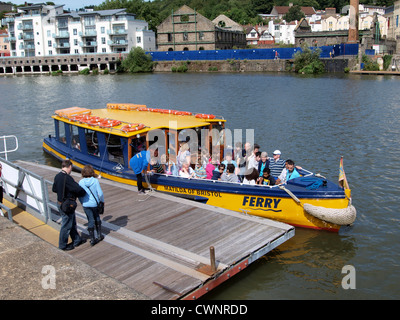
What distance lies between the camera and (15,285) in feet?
24.0

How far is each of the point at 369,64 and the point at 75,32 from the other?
65.0 metres

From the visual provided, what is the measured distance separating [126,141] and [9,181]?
154 inches

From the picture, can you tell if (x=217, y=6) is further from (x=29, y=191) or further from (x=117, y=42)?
(x=29, y=191)

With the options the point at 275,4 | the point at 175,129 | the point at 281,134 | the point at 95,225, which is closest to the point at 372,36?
the point at 281,134

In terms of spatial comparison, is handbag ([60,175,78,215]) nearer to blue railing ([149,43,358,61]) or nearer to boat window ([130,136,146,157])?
boat window ([130,136,146,157])

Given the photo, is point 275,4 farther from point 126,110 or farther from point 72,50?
point 126,110

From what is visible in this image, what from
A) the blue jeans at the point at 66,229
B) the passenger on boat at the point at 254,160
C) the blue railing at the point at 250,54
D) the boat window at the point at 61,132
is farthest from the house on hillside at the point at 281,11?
the blue jeans at the point at 66,229

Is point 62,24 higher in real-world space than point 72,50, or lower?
higher

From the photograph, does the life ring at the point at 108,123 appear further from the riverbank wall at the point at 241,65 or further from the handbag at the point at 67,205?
the riverbank wall at the point at 241,65

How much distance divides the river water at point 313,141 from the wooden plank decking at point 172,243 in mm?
1037

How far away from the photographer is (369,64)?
6481 centimetres

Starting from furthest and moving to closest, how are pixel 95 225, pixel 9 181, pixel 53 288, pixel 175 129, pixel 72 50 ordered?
pixel 72 50, pixel 175 129, pixel 9 181, pixel 95 225, pixel 53 288

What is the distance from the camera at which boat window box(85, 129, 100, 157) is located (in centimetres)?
1647

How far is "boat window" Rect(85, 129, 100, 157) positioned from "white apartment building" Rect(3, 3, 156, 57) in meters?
79.3
